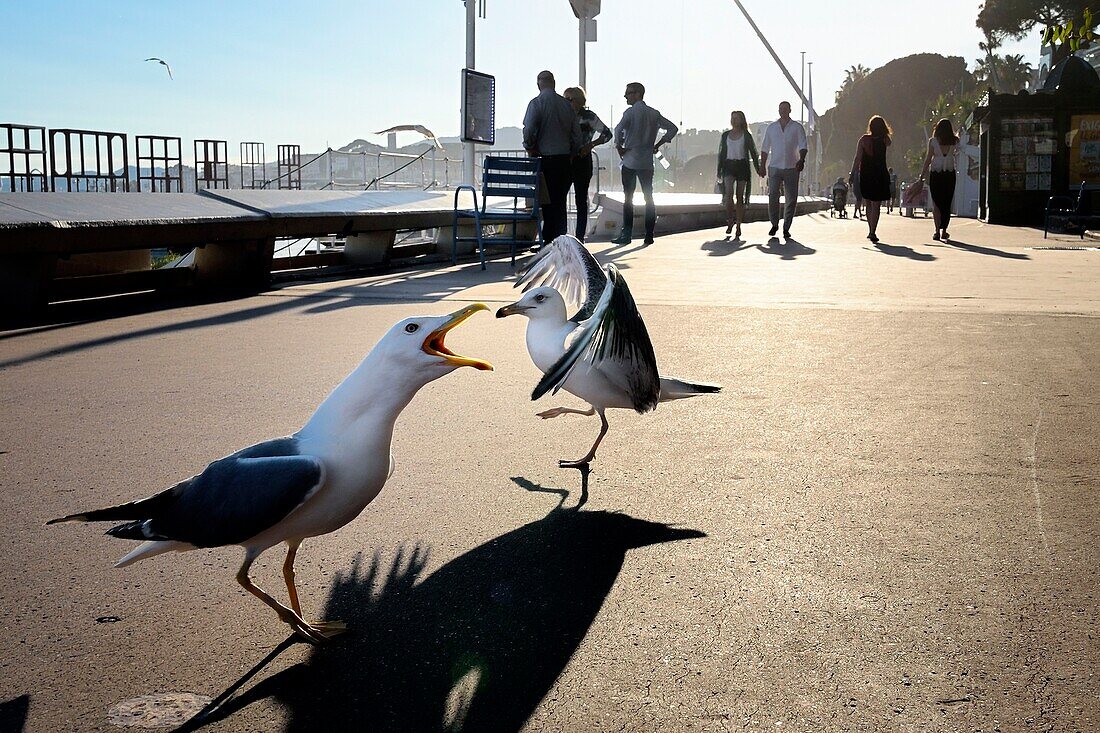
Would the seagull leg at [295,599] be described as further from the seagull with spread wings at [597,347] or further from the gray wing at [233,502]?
the seagull with spread wings at [597,347]

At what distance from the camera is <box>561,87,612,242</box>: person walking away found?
1456 centimetres

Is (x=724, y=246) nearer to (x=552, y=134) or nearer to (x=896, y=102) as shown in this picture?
(x=552, y=134)

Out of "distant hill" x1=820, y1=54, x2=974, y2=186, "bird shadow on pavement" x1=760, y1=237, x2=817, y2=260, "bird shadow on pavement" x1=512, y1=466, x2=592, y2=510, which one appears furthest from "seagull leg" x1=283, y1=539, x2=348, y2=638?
"distant hill" x1=820, y1=54, x2=974, y2=186

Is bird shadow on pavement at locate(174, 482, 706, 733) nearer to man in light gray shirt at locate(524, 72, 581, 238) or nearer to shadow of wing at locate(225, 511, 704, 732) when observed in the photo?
shadow of wing at locate(225, 511, 704, 732)

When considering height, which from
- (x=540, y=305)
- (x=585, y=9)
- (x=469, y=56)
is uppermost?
(x=585, y=9)

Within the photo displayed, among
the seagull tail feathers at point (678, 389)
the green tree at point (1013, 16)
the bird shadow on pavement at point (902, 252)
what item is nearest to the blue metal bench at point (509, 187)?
the bird shadow on pavement at point (902, 252)

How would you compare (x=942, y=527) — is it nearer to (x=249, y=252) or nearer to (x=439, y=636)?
(x=439, y=636)

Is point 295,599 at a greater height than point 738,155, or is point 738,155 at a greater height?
point 738,155

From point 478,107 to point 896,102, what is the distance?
103m

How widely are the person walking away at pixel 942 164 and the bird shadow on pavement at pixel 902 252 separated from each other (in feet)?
4.41

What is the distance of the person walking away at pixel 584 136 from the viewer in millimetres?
14562

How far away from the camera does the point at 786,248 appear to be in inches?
Answer: 658

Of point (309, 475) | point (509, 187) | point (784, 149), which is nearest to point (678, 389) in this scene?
point (309, 475)

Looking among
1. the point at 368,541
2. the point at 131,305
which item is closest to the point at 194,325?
the point at 131,305
